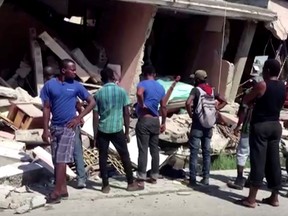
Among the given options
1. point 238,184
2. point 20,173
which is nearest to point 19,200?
point 20,173

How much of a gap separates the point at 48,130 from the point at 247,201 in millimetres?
2669

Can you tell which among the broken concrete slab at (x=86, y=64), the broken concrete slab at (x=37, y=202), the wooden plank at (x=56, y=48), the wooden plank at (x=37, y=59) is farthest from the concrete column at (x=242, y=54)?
the broken concrete slab at (x=37, y=202)

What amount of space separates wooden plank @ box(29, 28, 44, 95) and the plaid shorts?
4.10 m

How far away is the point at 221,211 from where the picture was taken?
26.0 ft

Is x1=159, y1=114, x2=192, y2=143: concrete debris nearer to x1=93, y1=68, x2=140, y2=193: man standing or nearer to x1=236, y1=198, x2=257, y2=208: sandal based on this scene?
x1=93, y1=68, x2=140, y2=193: man standing

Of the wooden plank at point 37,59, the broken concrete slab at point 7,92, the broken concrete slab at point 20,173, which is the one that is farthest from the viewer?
the wooden plank at point 37,59

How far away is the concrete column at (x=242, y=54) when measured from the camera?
14586 millimetres

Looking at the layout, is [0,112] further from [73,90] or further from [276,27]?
[276,27]

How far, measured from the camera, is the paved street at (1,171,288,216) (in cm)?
755

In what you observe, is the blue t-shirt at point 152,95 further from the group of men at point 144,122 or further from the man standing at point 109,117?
the man standing at point 109,117

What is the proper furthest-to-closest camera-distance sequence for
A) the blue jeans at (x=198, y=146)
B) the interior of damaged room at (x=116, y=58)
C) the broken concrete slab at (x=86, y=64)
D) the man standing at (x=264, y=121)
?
the broken concrete slab at (x=86, y=64)
the interior of damaged room at (x=116, y=58)
the blue jeans at (x=198, y=146)
the man standing at (x=264, y=121)

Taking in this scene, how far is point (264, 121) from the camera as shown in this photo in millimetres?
7922

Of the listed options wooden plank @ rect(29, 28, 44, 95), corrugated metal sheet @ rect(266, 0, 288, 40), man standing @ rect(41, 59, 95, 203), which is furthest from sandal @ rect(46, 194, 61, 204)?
corrugated metal sheet @ rect(266, 0, 288, 40)

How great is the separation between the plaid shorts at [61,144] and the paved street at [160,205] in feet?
1.89
